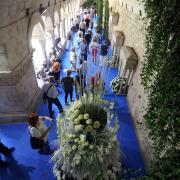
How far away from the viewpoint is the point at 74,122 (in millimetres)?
2822

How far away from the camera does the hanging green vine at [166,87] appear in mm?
2527

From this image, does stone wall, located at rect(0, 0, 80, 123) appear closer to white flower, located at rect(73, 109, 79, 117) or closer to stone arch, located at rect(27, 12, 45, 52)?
stone arch, located at rect(27, 12, 45, 52)

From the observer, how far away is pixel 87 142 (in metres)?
Answer: 2.76

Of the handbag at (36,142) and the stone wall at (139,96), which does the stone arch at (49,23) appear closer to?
the stone wall at (139,96)

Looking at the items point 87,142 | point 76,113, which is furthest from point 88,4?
point 87,142

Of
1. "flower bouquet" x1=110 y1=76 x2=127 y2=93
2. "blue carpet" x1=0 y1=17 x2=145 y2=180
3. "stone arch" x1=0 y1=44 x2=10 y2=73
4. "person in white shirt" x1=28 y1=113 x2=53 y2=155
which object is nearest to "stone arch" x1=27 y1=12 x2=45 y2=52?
"stone arch" x1=0 y1=44 x2=10 y2=73

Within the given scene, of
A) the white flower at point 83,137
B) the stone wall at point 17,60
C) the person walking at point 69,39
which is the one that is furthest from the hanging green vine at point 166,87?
the person walking at point 69,39

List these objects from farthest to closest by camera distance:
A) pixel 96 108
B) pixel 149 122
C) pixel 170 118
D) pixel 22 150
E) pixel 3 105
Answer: pixel 3 105, pixel 22 150, pixel 149 122, pixel 96 108, pixel 170 118

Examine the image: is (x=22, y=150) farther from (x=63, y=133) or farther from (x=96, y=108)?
(x=96, y=108)

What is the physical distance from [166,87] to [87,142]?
1425mm

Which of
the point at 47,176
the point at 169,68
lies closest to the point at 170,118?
the point at 169,68

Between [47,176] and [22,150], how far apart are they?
1.06m

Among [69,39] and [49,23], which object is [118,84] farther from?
[69,39]

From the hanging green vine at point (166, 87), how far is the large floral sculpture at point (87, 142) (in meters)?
0.73
